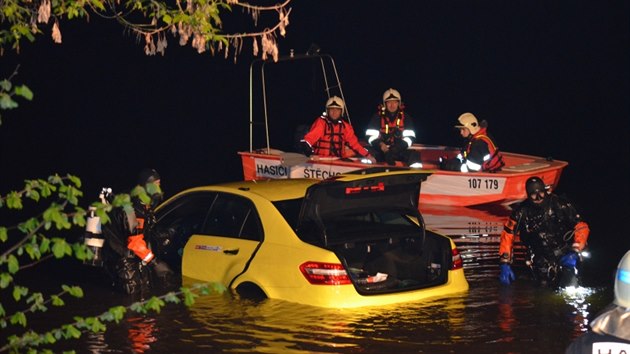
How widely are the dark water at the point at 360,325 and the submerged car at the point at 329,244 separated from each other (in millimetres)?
217

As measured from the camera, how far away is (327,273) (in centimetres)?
1127

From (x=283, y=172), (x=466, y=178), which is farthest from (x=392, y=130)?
(x=466, y=178)

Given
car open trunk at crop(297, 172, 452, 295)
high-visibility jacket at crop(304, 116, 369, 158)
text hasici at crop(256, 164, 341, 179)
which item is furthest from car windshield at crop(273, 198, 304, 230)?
high-visibility jacket at crop(304, 116, 369, 158)

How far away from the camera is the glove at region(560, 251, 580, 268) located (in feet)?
42.2

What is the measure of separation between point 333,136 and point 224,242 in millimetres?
9243

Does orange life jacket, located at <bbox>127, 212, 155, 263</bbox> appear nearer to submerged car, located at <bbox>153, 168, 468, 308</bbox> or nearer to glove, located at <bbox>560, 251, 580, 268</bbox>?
submerged car, located at <bbox>153, 168, 468, 308</bbox>

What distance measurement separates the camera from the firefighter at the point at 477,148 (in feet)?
64.5

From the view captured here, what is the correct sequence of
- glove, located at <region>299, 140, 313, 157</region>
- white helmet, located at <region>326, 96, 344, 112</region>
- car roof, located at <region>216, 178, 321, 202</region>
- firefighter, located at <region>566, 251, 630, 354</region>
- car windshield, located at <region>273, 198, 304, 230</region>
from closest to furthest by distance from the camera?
firefighter, located at <region>566, 251, 630, 354</region> < car windshield, located at <region>273, 198, 304, 230</region> < car roof, located at <region>216, 178, 321, 202</region> < white helmet, located at <region>326, 96, 344, 112</region> < glove, located at <region>299, 140, 313, 157</region>

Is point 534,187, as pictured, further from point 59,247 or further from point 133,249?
point 59,247

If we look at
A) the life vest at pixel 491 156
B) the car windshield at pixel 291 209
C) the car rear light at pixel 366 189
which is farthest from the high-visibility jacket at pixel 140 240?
the life vest at pixel 491 156

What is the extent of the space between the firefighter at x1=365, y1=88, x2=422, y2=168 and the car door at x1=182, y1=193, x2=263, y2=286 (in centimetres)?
902

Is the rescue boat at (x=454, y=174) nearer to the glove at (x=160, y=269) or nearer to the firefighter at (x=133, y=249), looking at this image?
the firefighter at (x=133, y=249)

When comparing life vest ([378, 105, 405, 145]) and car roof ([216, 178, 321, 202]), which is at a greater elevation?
life vest ([378, 105, 405, 145])

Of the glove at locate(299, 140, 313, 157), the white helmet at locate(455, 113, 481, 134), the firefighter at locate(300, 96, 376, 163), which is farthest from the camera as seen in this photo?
the glove at locate(299, 140, 313, 157)
